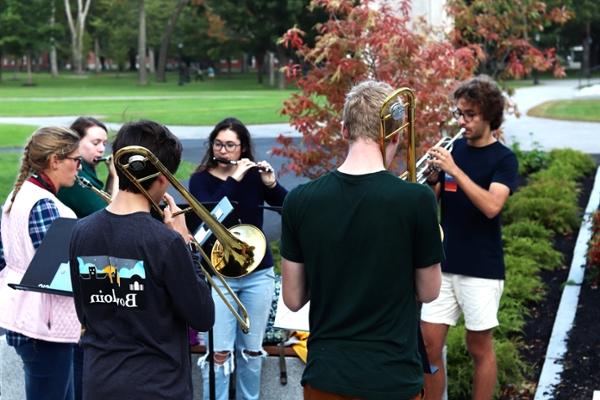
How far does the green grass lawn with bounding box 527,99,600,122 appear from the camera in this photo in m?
27.6

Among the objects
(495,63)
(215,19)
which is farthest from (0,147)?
(215,19)

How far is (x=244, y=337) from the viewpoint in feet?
16.8

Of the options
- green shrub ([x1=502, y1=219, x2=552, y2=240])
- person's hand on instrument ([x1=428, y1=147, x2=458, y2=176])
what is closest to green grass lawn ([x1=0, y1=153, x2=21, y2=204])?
green shrub ([x1=502, y1=219, x2=552, y2=240])

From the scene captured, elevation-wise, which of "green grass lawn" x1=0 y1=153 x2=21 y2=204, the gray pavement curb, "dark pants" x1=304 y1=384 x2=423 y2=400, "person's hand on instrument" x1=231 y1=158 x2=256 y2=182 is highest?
"person's hand on instrument" x1=231 y1=158 x2=256 y2=182

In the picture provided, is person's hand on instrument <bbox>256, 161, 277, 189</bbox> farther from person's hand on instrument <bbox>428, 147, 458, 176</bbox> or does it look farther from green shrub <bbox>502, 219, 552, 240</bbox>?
green shrub <bbox>502, 219, 552, 240</bbox>

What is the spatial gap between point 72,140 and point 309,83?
379 cm

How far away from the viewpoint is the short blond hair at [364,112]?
305cm

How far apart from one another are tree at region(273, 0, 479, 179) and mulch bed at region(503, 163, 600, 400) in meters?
1.84

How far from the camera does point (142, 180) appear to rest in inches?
122

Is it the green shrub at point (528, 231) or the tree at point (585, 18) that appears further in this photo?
the tree at point (585, 18)

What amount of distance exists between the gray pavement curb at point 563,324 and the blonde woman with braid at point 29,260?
3.11 metres

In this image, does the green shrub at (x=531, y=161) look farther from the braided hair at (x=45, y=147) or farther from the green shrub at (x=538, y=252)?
the braided hair at (x=45, y=147)

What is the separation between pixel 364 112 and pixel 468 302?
2032 mm

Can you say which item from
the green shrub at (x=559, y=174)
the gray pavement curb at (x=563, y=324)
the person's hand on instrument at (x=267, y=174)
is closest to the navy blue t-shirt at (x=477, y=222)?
the person's hand on instrument at (x=267, y=174)
